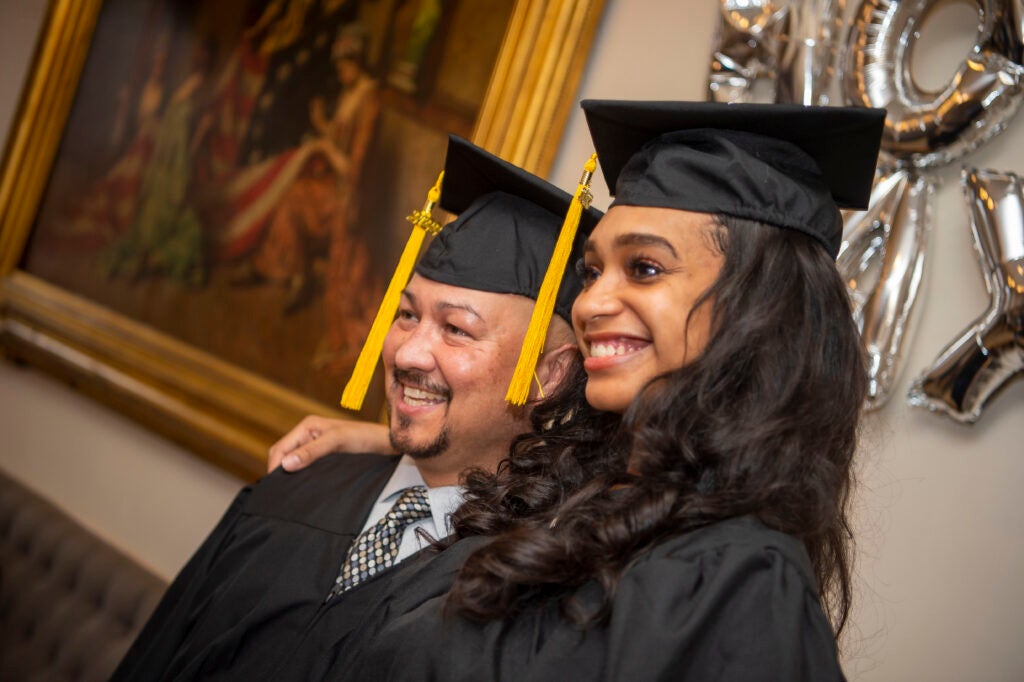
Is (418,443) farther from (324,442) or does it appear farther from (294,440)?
(294,440)

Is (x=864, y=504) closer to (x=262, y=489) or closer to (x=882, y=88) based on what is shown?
(x=882, y=88)

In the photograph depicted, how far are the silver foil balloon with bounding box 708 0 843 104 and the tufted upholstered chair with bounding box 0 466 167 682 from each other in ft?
8.21

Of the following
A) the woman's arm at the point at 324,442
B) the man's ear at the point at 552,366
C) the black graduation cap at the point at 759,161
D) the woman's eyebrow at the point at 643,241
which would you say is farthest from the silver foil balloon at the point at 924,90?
the woman's arm at the point at 324,442

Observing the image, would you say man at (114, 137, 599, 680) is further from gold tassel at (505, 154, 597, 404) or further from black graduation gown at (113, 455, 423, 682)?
gold tassel at (505, 154, 597, 404)

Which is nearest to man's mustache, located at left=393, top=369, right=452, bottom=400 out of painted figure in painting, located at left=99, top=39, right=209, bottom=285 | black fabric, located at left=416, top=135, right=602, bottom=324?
black fabric, located at left=416, top=135, right=602, bottom=324

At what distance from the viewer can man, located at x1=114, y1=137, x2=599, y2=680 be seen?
208 cm

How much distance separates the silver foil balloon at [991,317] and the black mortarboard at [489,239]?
81 cm

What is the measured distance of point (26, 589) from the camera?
11.9 feet

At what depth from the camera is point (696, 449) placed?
1.42 meters

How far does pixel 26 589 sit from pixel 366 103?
2.18 meters

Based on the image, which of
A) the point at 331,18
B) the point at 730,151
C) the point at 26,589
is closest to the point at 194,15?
the point at 331,18

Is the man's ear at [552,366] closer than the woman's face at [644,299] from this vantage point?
No

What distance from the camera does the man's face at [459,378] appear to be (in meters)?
2.21

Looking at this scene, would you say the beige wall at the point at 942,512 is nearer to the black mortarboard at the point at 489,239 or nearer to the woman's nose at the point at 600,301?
the black mortarboard at the point at 489,239
